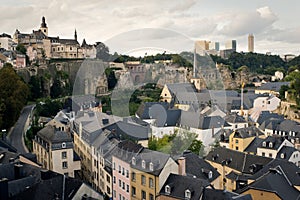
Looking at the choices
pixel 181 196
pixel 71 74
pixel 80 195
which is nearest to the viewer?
pixel 80 195

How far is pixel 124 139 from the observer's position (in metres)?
18.0

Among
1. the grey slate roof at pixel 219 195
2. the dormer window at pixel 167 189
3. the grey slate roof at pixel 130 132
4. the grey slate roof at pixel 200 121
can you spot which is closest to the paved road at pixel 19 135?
the grey slate roof at pixel 130 132

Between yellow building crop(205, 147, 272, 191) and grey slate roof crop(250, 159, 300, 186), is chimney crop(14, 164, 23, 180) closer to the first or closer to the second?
yellow building crop(205, 147, 272, 191)

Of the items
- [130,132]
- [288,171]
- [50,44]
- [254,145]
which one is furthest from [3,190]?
[50,44]

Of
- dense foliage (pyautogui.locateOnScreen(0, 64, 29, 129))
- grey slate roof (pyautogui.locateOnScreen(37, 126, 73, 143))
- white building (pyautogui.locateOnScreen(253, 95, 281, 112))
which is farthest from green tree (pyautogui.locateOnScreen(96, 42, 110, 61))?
white building (pyautogui.locateOnScreen(253, 95, 281, 112))

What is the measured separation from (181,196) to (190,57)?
23.3 ft

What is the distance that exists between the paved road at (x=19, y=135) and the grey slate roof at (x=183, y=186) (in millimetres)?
14268

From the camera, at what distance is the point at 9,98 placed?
30703 mm

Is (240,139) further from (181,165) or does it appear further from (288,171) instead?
(181,165)

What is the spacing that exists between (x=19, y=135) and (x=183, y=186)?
19.3 metres

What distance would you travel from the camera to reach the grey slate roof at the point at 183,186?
1612cm

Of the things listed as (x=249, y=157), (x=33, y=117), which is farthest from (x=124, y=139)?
(x=33, y=117)

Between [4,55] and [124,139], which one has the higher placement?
[4,55]

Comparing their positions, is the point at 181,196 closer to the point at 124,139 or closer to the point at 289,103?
the point at 124,139
